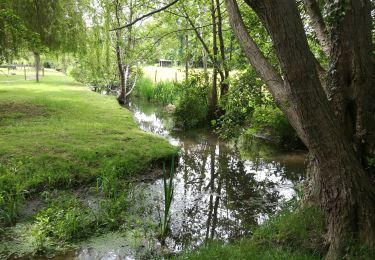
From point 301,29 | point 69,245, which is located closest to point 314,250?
point 301,29

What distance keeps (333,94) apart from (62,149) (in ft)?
18.7

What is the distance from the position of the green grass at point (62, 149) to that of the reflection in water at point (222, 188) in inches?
37.6

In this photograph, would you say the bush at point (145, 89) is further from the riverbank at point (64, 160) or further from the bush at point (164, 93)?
the riverbank at point (64, 160)

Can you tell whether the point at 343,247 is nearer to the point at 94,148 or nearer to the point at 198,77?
the point at 94,148

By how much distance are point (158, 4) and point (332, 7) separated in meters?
11.5

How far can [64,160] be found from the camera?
7.11 metres

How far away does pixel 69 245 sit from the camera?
482 cm

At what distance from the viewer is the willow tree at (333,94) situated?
302 cm

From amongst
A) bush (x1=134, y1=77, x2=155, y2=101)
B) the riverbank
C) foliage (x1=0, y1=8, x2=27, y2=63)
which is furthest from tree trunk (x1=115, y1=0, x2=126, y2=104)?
the riverbank

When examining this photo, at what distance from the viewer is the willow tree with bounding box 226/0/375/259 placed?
9.91 feet

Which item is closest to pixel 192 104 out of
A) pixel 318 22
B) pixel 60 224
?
pixel 60 224

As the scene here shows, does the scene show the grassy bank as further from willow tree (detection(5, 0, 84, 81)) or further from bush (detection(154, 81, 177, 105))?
bush (detection(154, 81, 177, 105))

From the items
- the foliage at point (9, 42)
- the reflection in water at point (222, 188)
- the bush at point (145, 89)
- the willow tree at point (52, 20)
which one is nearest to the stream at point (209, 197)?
the reflection in water at point (222, 188)

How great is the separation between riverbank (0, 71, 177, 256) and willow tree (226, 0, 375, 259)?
3.28 metres
